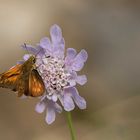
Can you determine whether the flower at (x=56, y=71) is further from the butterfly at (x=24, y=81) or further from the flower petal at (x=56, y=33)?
the butterfly at (x=24, y=81)

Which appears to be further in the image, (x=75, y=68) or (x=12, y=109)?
(x=12, y=109)

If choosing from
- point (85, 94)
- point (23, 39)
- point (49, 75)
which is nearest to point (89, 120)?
point (85, 94)

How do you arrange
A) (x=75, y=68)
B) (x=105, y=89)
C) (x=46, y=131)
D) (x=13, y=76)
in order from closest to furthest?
(x=13, y=76), (x=75, y=68), (x=46, y=131), (x=105, y=89)

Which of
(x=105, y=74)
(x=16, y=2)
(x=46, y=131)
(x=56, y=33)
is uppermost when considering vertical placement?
(x=16, y=2)

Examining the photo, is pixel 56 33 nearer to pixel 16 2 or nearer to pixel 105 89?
pixel 105 89

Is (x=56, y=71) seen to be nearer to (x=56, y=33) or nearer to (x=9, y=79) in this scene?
(x=56, y=33)

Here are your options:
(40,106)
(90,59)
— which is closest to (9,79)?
(40,106)

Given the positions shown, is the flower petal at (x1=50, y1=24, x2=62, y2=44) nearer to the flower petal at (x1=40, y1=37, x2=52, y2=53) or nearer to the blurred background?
the flower petal at (x1=40, y1=37, x2=52, y2=53)

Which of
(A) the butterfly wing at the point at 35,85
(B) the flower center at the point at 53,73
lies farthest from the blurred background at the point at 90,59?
(A) the butterfly wing at the point at 35,85
